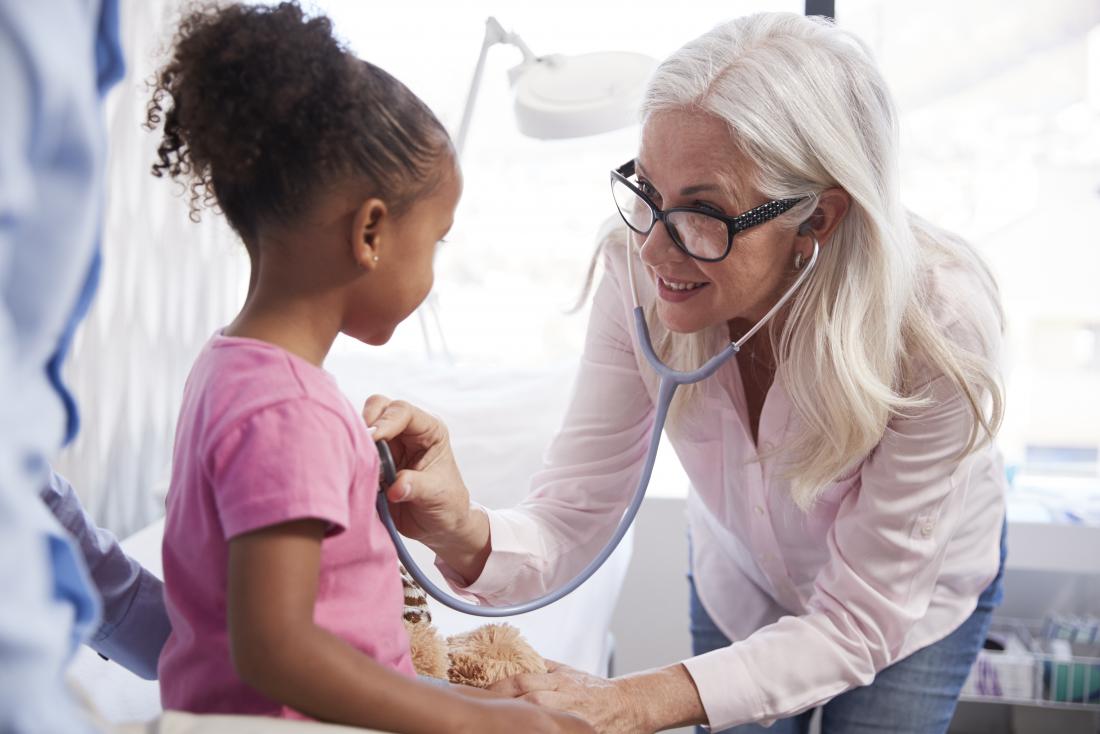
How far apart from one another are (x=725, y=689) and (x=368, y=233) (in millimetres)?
710

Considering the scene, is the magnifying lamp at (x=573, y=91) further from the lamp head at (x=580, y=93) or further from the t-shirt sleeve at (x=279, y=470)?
the t-shirt sleeve at (x=279, y=470)

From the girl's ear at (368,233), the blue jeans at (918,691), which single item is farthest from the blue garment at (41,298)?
the blue jeans at (918,691)

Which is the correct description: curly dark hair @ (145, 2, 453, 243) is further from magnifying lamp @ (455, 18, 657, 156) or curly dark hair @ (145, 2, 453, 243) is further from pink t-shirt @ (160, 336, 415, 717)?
magnifying lamp @ (455, 18, 657, 156)

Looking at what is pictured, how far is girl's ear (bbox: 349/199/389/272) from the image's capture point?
0.79 metres

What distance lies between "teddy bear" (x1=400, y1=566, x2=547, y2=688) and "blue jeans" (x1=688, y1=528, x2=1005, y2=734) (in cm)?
53

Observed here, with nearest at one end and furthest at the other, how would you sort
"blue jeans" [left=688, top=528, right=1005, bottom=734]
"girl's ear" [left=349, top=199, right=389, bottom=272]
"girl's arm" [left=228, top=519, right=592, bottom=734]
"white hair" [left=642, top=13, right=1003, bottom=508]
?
"girl's arm" [left=228, top=519, right=592, bottom=734] < "girl's ear" [left=349, top=199, right=389, bottom=272] < "white hair" [left=642, top=13, right=1003, bottom=508] < "blue jeans" [left=688, top=528, right=1005, bottom=734]

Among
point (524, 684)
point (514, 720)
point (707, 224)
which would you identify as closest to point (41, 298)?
point (514, 720)

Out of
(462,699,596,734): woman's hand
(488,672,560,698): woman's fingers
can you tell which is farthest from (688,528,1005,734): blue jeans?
(462,699,596,734): woman's hand

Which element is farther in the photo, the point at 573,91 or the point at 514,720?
the point at 573,91

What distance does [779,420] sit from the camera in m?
1.37

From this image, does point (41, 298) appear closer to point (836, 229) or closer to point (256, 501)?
point (256, 501)

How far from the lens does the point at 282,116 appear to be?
75 cm

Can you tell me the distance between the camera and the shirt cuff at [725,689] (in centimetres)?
122

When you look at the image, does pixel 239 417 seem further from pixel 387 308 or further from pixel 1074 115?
pixel 1074 115
